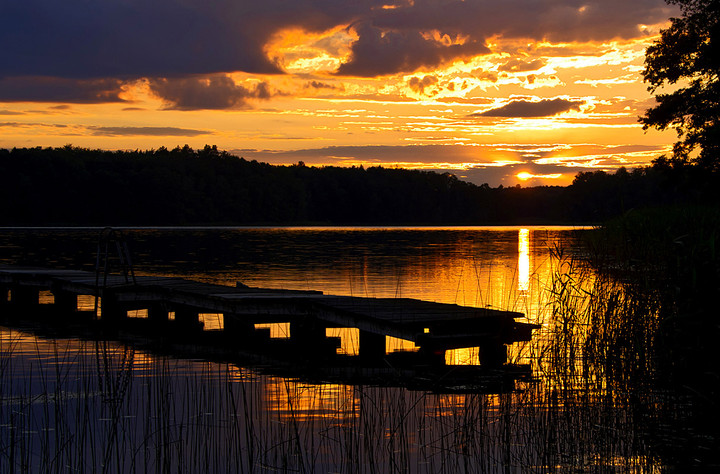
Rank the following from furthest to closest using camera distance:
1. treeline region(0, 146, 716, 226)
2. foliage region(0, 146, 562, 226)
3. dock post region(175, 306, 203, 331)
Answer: foliage region(0, 146, 562, 226) → treeline region(0, 146, 716, 226) → dock post region(175, 306, 203, 331)

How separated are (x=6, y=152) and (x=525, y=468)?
4877 inches

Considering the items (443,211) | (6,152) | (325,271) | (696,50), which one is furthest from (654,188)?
(6,152)

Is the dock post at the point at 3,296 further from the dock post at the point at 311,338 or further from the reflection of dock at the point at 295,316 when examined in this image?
the dock post at the point at 311,338

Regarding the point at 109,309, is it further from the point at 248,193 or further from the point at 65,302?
the point at 248,193

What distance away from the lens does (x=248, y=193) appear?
140 metres

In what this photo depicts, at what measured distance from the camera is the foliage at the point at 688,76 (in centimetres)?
3191

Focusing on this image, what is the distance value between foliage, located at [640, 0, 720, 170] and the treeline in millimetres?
52627

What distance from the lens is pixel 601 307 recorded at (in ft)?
40.8

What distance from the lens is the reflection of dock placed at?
12.0 meters

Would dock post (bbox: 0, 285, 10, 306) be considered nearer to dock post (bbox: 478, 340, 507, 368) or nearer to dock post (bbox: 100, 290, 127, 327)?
dock post (bbox: 100, 290, 127, 327)

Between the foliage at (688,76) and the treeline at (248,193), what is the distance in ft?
173

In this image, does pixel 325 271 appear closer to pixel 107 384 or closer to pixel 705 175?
pixel 705 175

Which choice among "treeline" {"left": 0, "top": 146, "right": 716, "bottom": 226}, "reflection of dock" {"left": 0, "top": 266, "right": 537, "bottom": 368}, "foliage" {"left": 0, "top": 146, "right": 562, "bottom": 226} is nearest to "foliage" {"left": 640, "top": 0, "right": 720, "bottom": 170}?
"reflection of dock" {"left": 0, "top": 266, "right": 537, "bottom": 368}

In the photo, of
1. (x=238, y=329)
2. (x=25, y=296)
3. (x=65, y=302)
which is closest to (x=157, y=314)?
(x=238, y=329)
